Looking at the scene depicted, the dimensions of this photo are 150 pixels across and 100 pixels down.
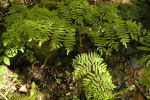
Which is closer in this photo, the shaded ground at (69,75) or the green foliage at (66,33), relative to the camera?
the green foliage at (66,33)

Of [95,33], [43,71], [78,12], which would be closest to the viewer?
[78,12]

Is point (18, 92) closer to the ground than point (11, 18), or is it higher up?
closer to the ground

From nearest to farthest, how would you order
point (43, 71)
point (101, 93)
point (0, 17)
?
point (101, 93)
point (43, 71)
point (0, 17)

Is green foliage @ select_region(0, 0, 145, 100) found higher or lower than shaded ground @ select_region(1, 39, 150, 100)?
higher

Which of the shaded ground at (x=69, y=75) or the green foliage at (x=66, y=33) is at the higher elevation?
the green foliage at (x=66, y=33)

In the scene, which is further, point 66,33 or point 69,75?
point 69,75

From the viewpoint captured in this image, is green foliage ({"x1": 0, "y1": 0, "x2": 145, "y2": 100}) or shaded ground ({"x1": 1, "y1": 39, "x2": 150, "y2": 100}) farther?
shaded ground ({"x1": 1, "y1": 39, "x2": 150, "y2": 100})

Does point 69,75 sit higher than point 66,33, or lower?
lower

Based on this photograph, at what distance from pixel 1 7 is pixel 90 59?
10.5 ft

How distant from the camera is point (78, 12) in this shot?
216 cm

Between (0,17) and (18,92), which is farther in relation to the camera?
(0,17)

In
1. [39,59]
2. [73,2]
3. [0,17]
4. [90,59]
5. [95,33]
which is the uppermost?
[73,2]

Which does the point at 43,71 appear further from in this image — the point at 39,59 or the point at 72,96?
the point at 72,96

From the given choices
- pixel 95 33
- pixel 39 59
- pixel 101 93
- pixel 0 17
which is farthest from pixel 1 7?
pixel 101 93
